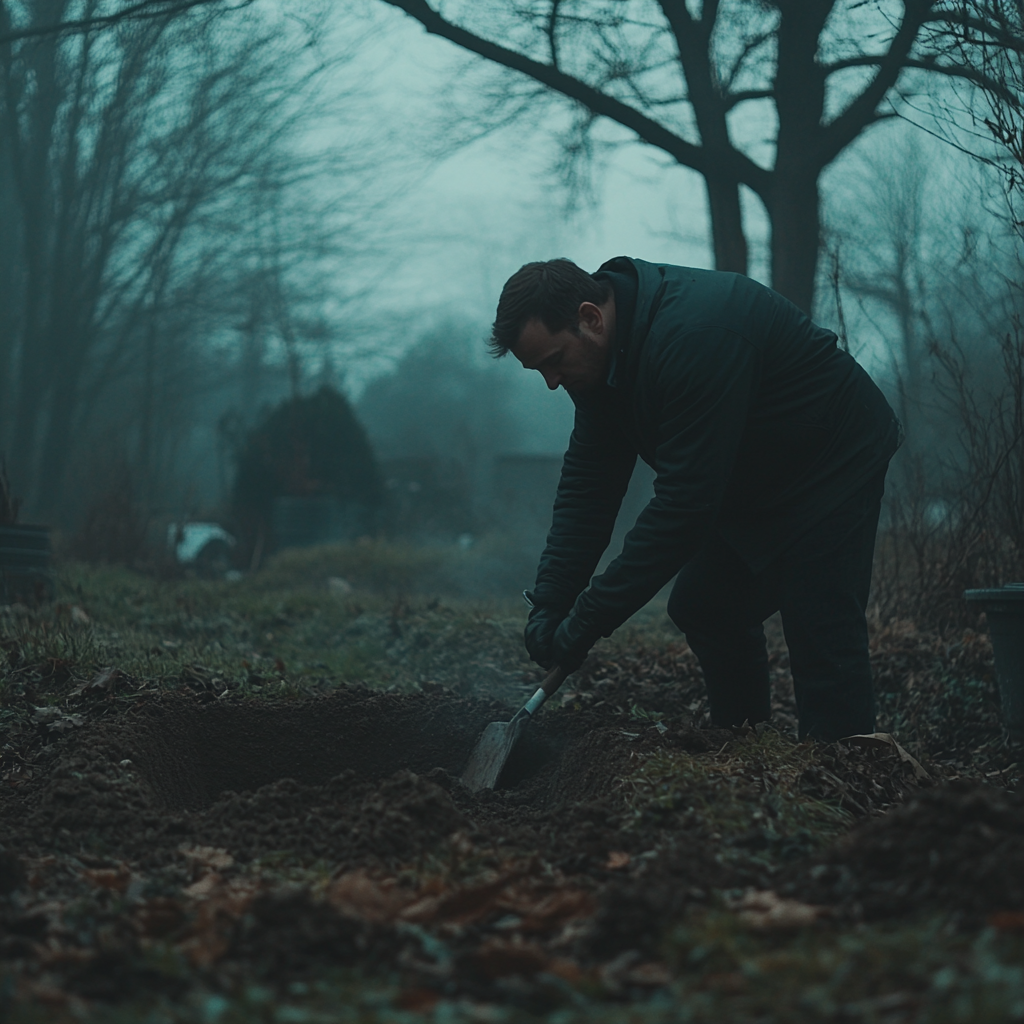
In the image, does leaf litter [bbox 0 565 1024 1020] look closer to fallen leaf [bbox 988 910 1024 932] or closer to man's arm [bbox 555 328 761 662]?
fallen leaf [bbox 988 910 1024 932]

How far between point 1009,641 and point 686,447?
1371mm

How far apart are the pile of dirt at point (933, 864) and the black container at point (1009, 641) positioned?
4.78 ft

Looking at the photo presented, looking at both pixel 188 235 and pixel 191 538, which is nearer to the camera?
pixel 191 538

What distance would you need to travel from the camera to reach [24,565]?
6410mm

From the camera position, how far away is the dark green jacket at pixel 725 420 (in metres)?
2.89

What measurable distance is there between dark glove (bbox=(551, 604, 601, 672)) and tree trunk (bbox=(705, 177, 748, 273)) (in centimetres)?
393

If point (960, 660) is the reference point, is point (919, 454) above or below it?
above

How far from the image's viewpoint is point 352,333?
24.0 metres

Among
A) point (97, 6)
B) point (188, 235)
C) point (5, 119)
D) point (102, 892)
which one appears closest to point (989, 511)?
point (102, 892)

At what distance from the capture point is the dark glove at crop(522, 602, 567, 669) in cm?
338

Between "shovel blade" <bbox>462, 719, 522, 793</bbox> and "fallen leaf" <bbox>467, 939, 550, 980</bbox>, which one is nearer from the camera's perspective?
"fallen leaf" <bbox>467, 939, 550, 980</bbox>

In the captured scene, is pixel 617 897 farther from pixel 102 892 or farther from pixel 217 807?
pixel 217 807

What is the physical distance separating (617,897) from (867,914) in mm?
423

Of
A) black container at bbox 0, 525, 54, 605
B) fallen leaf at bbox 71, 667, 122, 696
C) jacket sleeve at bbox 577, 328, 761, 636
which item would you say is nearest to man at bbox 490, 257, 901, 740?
jacket sleeve at bbox 577, 328, 761, 636
